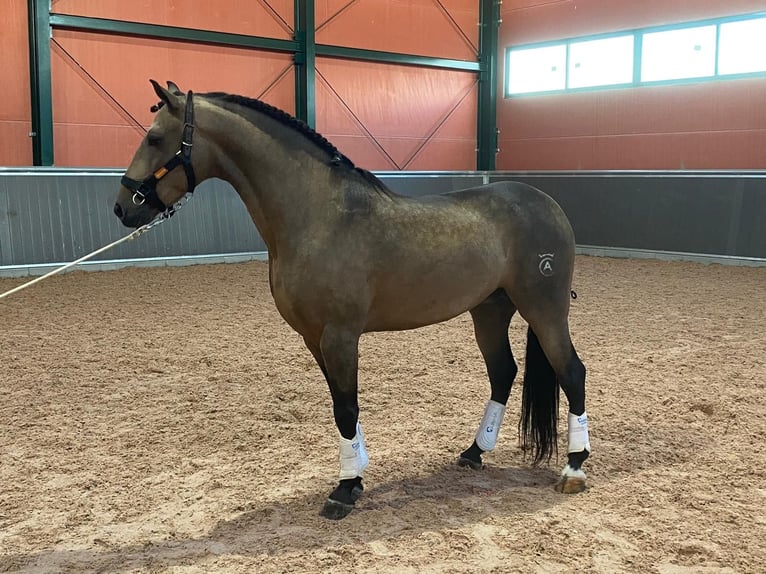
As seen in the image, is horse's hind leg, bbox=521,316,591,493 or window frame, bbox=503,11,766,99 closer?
horse's hind leg, bbox=521,316,591,493

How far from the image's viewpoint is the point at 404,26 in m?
14.0

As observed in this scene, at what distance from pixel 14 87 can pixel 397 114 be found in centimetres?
672

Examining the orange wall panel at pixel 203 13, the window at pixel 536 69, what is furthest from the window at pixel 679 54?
the orange wall panel at pixel 203 13

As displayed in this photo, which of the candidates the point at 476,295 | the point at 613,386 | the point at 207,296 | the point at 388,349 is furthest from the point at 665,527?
the point at 207,296

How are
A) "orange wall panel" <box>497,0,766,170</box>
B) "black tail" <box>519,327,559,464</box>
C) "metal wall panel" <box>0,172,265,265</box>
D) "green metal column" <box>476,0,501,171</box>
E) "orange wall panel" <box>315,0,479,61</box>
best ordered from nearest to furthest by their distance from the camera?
"black tail" <box>519,327,559,464</box> < "metal wall panel" <box>0,172,265,265</box> < "orange wall panel" <box>497,0,766,170</box> < "orange wall panel" <box>315,0,479,61</box> < "green metal column" <box>476,0,501,171</box>

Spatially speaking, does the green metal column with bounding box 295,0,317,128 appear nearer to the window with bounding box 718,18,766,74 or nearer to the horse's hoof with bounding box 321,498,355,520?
the window with bounding box 718,18,766,74

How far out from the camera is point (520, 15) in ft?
48.1

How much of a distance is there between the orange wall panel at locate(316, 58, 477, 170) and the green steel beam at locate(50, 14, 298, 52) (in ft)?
3.38

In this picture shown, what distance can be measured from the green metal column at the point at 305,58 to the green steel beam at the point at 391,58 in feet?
0.87

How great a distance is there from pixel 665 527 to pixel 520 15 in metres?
A: 13.7

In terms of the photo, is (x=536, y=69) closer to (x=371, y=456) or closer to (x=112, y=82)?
(x=112, y=82)

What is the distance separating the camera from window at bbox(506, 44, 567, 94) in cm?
1405

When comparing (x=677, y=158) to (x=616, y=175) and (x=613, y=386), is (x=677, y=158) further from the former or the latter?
(x=613, y=386)

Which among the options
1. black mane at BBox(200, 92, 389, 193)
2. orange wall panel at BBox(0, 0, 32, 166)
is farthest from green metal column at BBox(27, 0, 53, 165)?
black mane at BBox(200, 92, 389, 193)
